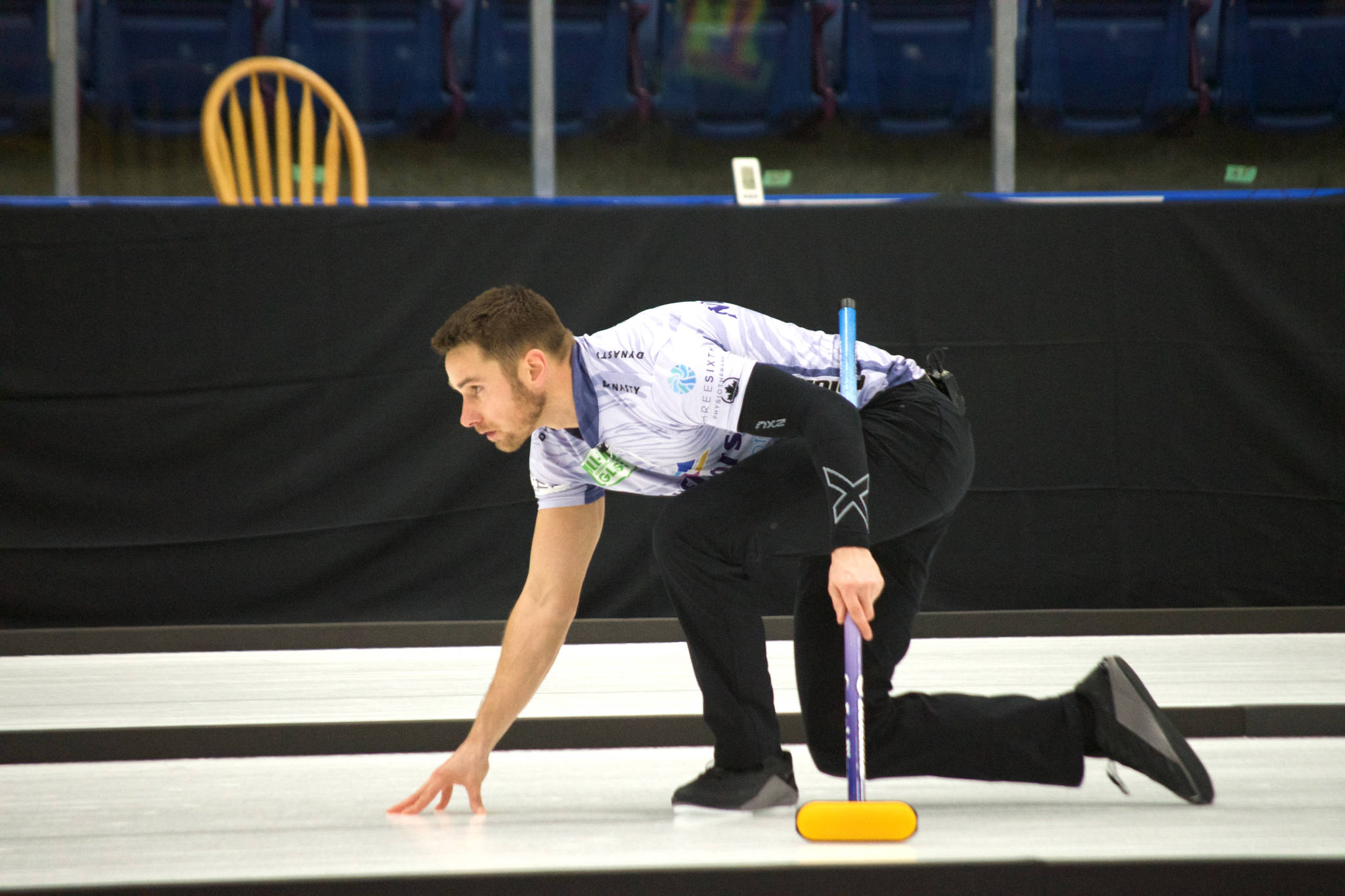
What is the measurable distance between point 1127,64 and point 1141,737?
4.02 meters

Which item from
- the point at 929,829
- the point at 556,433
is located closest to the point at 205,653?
the point at 556,433

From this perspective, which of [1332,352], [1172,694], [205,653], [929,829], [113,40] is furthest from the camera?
[113,40]

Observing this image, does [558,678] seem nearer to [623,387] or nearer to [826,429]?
[623,387]

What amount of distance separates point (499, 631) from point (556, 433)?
4.54 feet

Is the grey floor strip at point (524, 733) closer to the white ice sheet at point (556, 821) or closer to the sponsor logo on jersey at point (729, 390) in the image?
the white ice sheet at point (556, 821)

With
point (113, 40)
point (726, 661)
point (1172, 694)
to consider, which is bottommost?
point (1172, 694)

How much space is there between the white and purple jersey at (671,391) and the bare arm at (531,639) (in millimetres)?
37

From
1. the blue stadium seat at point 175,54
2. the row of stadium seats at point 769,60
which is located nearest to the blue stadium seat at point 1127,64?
the row of stadium seats at point 769,60

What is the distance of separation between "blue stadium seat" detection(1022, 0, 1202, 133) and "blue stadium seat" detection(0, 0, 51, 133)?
3.72m

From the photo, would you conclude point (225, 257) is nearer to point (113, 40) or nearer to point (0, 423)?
point (0, 423)

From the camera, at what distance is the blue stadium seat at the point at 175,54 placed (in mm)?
4586

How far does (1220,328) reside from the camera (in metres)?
2.82

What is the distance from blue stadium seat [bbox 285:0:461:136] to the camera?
4.75m

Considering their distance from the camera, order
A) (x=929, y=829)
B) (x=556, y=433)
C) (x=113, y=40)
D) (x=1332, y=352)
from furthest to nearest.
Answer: (x=113, y=40)
(x=1332, y=352)
(x=556, y=433)
(x=929, y=829)
